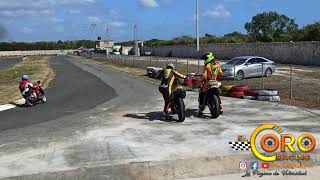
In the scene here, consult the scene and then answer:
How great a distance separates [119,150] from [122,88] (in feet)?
49.4

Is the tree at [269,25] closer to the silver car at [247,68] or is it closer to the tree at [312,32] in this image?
the tree at [312,32]

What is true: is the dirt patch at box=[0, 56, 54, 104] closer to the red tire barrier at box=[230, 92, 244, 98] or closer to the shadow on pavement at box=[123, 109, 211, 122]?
the shadow on pavement at box=[123, 109, 211, 122]

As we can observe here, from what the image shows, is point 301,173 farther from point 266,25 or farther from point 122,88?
point 266,25

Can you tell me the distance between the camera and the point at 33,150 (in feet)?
32.2

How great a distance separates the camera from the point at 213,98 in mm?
13203

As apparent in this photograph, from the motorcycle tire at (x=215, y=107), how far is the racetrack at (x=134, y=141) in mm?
175

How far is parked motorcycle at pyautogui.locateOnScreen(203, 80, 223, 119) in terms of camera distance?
1303 cm

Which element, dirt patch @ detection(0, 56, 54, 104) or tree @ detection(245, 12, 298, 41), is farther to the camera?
tree @ detection(245, 12, 298, 41)

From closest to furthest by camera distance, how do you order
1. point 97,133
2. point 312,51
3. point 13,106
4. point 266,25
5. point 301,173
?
point 301,173, point 97,133, point 13,106, point 312,51, point 266,25

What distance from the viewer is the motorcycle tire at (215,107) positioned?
13.2 metres

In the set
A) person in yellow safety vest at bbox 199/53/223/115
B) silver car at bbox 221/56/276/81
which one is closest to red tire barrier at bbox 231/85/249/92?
person in yellow safety vest at bbox 199/53/223/115

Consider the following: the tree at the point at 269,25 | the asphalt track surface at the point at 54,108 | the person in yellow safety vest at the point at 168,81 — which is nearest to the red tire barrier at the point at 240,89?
the asphalt track surface at the point at 54,108

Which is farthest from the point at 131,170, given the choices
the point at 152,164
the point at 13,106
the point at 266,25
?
the point at 266,25

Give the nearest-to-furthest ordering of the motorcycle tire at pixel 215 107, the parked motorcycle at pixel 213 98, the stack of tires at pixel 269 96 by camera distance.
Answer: the parked motorcycle at pixel 213 98 < the motorcycle tire at pixel 215 107 < the stack of tires at pixel 269 96
